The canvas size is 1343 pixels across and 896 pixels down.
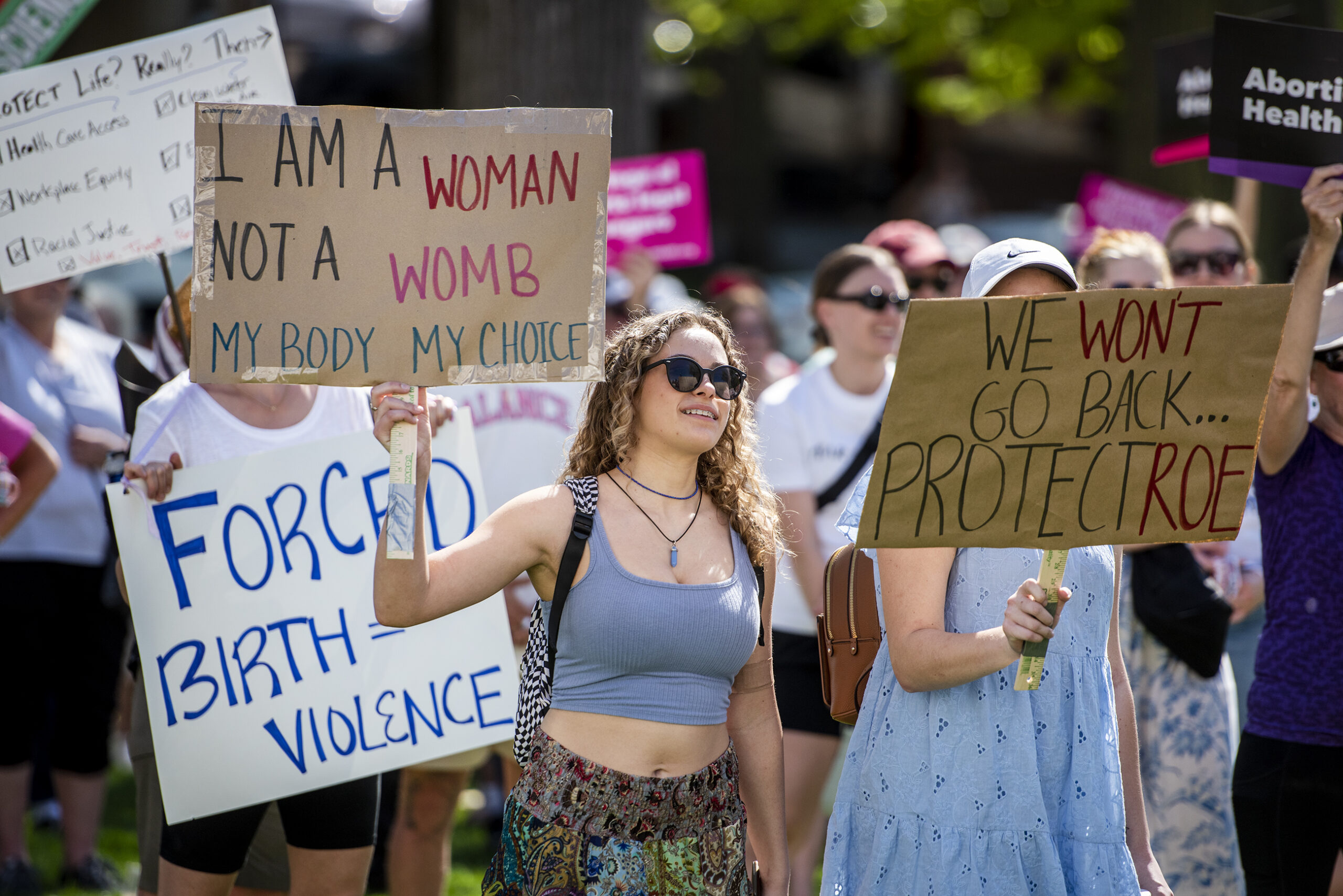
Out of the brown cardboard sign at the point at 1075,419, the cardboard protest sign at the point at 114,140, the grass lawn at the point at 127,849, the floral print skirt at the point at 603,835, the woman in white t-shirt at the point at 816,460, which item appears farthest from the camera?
the grass lawn at the point at 127,849

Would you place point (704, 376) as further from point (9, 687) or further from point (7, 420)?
point (9, 687)

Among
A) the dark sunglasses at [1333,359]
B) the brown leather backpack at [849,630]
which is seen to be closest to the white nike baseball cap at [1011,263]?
the brown leather backpack at [849,630]

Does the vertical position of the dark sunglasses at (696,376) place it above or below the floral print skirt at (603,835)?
above

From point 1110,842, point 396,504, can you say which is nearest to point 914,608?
point 1110,842

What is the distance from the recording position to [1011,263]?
254 cm

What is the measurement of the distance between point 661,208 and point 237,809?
4.59 m

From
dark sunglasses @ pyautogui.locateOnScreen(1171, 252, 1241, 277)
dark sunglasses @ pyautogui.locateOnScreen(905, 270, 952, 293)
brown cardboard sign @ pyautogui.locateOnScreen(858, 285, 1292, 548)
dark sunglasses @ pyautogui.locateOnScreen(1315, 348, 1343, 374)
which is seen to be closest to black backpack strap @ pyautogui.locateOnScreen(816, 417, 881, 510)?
dark sunglasses @ pyautogui.locateOnScreen(905, 270, 952, 293)

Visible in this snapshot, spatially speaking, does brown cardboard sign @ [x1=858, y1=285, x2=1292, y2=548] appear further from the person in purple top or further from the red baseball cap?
the red baseball cap

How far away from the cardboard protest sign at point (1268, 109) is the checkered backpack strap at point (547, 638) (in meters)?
1.82

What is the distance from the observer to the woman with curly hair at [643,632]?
2.66 m

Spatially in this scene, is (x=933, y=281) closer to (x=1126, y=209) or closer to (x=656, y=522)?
(x=1126, y=209)

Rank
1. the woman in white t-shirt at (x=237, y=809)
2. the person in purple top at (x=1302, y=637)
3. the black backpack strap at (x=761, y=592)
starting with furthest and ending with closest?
1. the woman in white t-shirt at (x=237, y=809)
2. the person in purple top at (x=1302, y=637)
3. the black backpack strap at (x=761, y=592)

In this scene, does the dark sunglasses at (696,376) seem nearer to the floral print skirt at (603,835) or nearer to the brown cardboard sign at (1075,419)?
the brown cardboard sign at (1075,419)

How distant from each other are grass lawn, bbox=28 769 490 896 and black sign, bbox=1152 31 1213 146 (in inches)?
152
